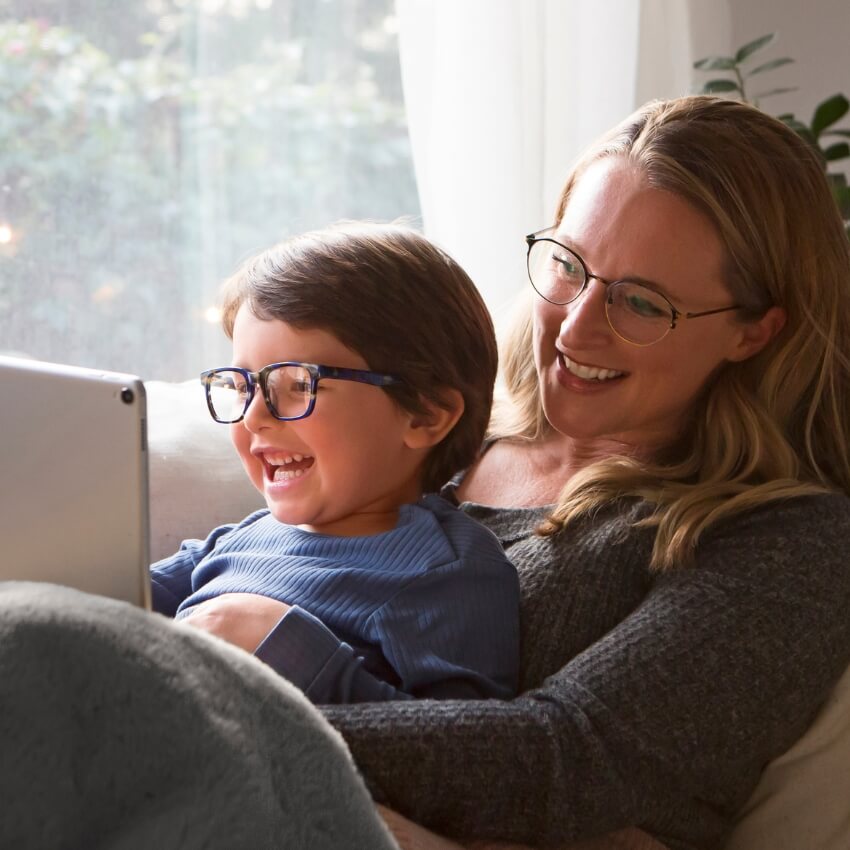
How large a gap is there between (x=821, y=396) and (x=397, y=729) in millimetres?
754

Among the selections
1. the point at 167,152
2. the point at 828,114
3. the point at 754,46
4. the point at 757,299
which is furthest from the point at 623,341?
the point at 167,152

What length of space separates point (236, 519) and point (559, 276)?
559mm

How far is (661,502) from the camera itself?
139 centimetres

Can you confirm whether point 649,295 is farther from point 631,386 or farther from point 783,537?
point 783,537

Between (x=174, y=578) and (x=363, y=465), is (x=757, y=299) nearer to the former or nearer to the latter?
(x=363, y=465)

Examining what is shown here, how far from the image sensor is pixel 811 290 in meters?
1.52

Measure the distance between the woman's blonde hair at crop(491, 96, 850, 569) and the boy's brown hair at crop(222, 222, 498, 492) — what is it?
0.21 metres

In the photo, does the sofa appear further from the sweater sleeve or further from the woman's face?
the woman's face

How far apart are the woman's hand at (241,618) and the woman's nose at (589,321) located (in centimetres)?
53

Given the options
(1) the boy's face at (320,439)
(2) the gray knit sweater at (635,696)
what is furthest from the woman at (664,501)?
(1) the boy's face at (320,439)

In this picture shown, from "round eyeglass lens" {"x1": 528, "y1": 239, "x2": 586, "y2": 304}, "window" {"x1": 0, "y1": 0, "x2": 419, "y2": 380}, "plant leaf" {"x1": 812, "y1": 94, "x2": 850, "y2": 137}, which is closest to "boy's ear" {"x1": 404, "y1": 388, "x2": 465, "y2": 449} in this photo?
"round eyeglass lens" {"x1": 528, "y1": 239, "x2": 586, "y2": 304}

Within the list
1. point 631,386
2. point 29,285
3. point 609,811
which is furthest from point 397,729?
point 29,285

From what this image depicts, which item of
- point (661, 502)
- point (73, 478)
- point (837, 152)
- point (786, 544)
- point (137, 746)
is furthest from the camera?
point (837, 152)

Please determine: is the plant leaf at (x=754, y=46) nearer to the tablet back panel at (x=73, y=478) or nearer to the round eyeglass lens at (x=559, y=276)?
the round eyeglass lens at (x=559, y=276)
